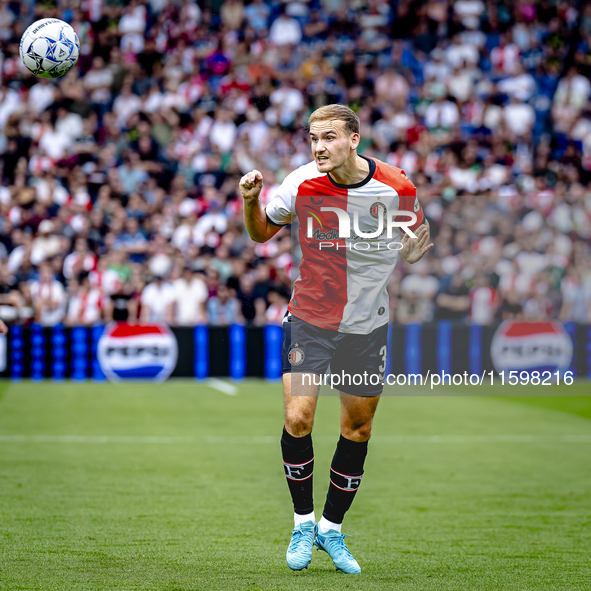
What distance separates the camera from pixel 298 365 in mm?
4691

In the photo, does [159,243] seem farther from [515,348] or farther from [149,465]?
[149,465]

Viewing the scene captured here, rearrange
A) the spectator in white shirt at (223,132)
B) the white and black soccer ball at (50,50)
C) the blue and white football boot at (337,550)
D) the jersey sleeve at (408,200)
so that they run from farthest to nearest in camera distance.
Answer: the spectator in white shirt at (223,132)
the white and black soccer ball at (50,50)
the jersey sleeve at (408,200)
the blue and white football boot at (337,550)

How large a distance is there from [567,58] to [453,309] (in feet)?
27.7

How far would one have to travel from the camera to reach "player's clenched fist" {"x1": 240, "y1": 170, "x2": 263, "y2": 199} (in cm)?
445

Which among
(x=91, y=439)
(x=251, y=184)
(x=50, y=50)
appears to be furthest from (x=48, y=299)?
(x=251, y=184)

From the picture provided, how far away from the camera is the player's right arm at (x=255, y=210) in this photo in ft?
14.6

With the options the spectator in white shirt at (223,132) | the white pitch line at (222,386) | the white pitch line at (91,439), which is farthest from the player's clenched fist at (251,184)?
the spectator in white shirt at (223,132)

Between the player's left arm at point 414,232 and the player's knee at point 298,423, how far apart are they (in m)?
1.00

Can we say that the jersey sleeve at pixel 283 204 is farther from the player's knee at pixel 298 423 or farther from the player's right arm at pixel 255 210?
the player's knee at pixel 298 423

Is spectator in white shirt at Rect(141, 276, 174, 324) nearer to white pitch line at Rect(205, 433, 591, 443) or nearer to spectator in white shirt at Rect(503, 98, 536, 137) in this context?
white pitch line at Rect(205, 433, 591, 443)

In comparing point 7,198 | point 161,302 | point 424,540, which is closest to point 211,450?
point 424,540

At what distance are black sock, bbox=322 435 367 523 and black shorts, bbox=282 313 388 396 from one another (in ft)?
1.08

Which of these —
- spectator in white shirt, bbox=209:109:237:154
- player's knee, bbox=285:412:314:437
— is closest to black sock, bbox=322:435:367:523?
player's knee, bbox=285:412:314:437

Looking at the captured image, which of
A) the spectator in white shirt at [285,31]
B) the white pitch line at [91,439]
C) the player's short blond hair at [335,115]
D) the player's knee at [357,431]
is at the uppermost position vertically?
the spectator in white shirt at [285,31]
